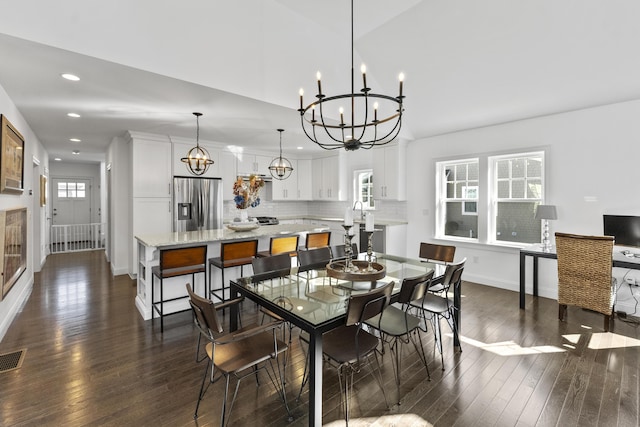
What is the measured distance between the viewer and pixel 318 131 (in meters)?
5.11

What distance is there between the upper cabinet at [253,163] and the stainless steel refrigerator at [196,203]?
2.53 feet

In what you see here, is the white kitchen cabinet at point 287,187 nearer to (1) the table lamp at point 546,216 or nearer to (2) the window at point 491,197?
(2) the window at point 491,197

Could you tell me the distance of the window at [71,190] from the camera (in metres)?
9.23

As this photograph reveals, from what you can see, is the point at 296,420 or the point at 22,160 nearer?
the point at 296,420

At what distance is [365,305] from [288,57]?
3.07 meters

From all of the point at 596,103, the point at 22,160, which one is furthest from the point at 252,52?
the point at 596,103

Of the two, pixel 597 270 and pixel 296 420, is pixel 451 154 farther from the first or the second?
pixel 296 420

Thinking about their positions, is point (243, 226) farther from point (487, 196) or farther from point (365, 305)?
point (487, 196)

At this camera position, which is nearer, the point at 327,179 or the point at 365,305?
the point at 365,305

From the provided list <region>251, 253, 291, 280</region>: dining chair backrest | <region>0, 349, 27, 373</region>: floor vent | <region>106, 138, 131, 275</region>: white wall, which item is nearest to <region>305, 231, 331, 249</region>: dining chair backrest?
<region>251, 253, 291, 280</region>: dining chair backrest

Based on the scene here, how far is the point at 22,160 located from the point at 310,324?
441 cm

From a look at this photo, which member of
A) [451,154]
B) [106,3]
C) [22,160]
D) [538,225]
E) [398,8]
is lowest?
[538,225]

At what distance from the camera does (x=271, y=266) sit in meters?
2.90

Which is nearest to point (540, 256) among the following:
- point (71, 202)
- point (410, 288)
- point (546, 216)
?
point (546, 216)
